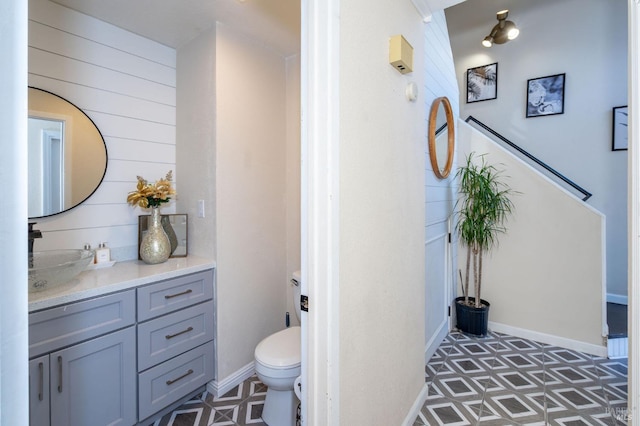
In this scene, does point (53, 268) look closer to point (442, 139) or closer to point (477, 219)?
point (442, 139)

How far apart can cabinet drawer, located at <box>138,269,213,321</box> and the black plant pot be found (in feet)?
7.46

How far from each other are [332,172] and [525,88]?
13.1 feet

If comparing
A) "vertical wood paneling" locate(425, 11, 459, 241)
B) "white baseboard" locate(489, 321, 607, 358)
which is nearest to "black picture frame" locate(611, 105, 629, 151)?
"vertical wood paneling" locate(425, 11, 459, 241)

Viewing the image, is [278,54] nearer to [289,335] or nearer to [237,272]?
[237,272]

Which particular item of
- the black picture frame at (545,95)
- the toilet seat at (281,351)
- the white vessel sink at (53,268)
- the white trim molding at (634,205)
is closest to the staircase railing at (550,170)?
the black picture frame at (545,95)

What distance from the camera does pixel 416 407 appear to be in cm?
175

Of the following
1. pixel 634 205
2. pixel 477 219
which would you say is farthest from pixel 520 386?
pixel 634 205

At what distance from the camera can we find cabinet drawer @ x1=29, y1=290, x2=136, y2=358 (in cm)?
126

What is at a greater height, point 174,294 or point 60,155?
point 60,155

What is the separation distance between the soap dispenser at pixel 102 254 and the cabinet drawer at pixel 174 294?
454mm

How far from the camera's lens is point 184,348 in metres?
1.81

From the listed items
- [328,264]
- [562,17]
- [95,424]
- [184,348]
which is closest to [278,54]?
[328,264]

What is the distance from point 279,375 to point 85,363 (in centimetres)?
93

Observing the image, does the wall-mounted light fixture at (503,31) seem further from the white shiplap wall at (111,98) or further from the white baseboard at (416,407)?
the white baseboard at (416,407)
